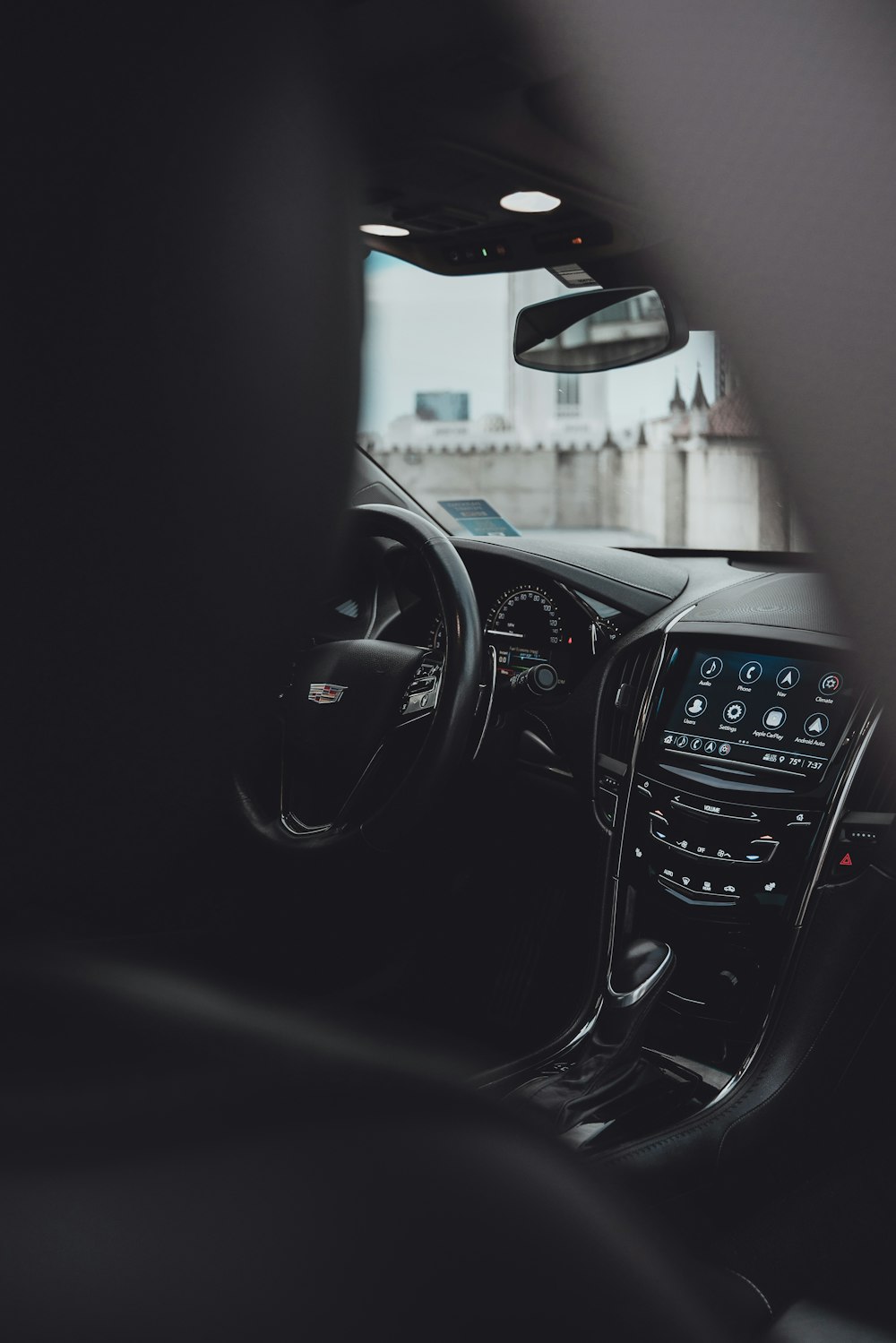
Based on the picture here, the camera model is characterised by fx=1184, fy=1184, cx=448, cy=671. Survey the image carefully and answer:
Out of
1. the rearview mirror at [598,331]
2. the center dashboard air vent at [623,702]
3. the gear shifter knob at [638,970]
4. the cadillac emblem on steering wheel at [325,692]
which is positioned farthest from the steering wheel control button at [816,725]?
the cadillac emblem on steering wheel at [325,692]

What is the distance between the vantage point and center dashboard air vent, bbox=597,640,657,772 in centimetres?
235

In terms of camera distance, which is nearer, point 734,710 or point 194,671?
point 194,671

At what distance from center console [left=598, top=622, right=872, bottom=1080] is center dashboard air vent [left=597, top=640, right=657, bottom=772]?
0.11ft

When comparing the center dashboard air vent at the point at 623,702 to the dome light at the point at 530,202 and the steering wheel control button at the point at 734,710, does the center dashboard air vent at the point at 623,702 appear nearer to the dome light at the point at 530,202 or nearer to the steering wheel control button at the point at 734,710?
the steering wheel control button at the point at 734,710

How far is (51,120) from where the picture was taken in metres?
0.35

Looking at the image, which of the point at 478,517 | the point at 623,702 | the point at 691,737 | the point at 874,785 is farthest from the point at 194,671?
the point at 478,517

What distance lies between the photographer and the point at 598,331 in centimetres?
238

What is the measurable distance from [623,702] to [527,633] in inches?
11.9

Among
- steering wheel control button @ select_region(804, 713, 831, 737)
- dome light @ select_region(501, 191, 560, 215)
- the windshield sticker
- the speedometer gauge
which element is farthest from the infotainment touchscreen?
dome light @ select_region(501, 191, 560, 215)

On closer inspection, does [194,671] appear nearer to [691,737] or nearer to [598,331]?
[691,737]

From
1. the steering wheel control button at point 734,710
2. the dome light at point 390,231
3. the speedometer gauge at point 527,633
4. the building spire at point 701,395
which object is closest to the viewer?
the building spire at point 701,395

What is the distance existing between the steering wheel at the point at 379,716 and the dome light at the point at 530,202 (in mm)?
534

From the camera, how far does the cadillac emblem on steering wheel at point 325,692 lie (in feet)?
6.94

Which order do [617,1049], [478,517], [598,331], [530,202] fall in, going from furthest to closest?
[478,517] → [598,331] → [617,1049] → [530,202]
